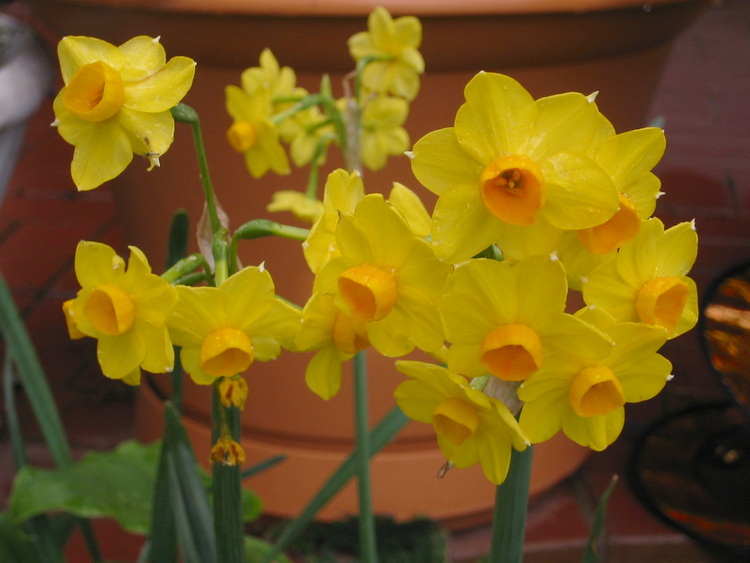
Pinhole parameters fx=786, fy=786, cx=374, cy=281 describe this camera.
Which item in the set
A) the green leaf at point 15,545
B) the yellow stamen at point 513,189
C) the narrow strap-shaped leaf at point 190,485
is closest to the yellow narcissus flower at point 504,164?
the yellow stamen at point 513,189

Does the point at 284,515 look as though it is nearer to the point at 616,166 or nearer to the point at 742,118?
the point at 616,166

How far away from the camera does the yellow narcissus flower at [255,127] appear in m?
0.54

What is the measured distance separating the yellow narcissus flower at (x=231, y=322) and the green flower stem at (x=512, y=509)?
115 mm

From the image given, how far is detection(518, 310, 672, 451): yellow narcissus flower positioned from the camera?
0.29 m

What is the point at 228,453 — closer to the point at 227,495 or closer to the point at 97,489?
the point at 227,495

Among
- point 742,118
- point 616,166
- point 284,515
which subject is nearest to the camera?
point 616,166

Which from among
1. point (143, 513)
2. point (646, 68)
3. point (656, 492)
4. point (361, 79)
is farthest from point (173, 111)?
point (656, 492)

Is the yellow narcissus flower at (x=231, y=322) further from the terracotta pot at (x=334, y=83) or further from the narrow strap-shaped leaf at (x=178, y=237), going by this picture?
the terracotta pot at (x=334, y=83)

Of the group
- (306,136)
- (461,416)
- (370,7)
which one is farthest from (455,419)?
(370,7)

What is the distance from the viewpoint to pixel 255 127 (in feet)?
1.80

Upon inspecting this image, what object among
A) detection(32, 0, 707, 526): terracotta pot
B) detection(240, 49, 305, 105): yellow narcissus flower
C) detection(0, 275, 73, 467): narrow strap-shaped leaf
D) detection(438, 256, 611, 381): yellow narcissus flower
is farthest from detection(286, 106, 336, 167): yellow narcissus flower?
detection(438, 256, 611, 381): yellow narcissus flower

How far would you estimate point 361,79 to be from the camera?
1.98 feet

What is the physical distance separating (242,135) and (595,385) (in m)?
0.33

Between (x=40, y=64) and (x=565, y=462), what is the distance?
0.82 metres
